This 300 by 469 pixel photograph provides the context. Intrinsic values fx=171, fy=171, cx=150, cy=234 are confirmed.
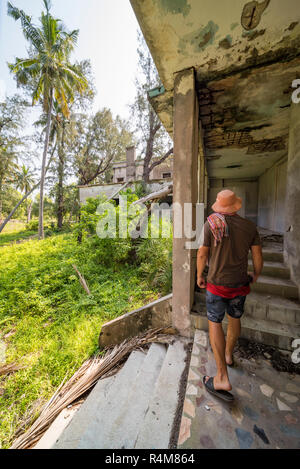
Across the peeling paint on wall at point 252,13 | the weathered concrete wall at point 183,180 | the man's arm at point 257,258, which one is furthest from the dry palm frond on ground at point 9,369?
the peeling paint on wall at point 252,13

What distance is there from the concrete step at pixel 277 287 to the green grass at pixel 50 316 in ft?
7.38

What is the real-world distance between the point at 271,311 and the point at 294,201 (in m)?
1.61

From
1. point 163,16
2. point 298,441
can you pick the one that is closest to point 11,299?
point 298,441

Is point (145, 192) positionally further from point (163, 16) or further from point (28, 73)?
point (28, 73)

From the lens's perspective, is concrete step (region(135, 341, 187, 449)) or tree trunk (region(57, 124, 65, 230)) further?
tree trunk (region(57, 124, 65, 230))

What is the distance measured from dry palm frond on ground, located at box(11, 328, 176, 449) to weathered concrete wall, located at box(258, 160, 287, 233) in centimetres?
500

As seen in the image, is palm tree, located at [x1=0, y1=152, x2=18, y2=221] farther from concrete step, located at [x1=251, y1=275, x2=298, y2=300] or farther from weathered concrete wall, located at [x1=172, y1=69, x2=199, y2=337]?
concrete step, located at [x1=251, y1=275, x2=298, y2=300]

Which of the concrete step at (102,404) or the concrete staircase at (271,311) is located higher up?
the concrete staircase at (271,311)

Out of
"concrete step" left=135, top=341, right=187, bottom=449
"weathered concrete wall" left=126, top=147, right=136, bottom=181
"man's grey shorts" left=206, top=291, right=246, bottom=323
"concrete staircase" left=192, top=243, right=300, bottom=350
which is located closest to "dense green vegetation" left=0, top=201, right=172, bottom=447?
"concrete step" left=135, top=341, right=187, bottom=449

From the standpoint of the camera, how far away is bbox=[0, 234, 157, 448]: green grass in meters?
2.39

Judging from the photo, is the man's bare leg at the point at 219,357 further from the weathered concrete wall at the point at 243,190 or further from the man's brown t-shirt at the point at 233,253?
the weathered concrete wall at the point at 243,190

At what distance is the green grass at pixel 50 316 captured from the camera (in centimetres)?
239

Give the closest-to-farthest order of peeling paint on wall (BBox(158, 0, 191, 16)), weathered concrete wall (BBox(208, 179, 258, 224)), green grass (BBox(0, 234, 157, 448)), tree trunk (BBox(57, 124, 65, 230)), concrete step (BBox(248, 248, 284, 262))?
peeling paint on wall (BBox(158, 0, 191, 16)) < green grass (BBox(0, 234, 157, 448)) < concrete step (BBox(248, 248, 284, 262)) < weathered concrete wall (BBox(208, 179, 258, 224)) < tree trunk (BBox(57, 124, 65, 230))

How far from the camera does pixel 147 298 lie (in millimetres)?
3975
